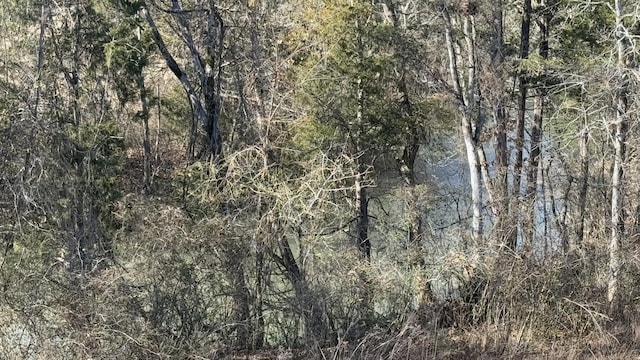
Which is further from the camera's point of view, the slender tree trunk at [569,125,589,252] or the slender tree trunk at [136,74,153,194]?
the slender tree trunk at [136,74,153,194]

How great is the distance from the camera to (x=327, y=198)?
949 centimetres

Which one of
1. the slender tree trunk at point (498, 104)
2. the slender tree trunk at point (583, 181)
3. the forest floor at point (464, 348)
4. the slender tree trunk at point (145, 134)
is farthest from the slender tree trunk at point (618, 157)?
the slender tree trunk at point (145, 134)

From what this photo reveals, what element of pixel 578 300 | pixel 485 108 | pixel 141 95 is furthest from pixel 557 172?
pixel 141 95

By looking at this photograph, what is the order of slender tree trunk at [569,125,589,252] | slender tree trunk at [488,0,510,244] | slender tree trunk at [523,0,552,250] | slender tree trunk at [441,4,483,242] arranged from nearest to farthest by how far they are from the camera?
1. slender tree trunk at [569,125,589,252]
2. slender tree trunk at [488,0,510,244]
3. slender tree trunk at [523,0,552,250]
4. slender tree trunk at [441,4,483,242]

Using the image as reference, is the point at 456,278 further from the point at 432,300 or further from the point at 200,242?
the point at 200,242

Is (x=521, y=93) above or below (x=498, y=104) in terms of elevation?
above

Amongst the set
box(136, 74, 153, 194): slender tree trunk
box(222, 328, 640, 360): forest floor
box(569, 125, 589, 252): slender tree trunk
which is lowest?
box(222, 328, 640, 360): forest floor

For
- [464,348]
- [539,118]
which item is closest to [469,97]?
[539,118]

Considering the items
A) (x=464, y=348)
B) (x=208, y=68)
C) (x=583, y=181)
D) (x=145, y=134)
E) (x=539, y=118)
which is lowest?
(x=464, y=348)

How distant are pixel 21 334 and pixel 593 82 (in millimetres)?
9276

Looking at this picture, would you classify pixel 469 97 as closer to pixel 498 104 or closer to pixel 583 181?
pixel 498 104

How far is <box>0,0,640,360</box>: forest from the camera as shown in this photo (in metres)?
7.96

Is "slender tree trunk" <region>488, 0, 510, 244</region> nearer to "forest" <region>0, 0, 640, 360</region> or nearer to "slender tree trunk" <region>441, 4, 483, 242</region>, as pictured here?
"forest" <region>0, 0, 640, 360</region>

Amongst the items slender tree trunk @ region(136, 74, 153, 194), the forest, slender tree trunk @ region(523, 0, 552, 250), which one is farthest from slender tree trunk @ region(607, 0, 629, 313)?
slender tree trunk @ region(136, 74, 153, 194)
